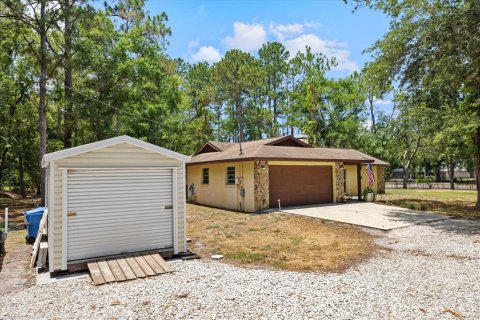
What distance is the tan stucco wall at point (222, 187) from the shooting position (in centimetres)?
1402

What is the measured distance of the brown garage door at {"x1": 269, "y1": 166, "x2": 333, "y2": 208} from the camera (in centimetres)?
1467

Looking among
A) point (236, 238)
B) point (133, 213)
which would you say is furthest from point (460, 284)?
point (133, 213)

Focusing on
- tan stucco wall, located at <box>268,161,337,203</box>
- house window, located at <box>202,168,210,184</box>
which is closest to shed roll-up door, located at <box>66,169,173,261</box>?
tan stucco wall, located at <box>268,161,337,203</box>

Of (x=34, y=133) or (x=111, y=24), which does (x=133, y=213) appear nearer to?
(x=111, y=24)

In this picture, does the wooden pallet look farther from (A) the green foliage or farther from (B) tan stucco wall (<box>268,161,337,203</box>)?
(A) the green foliage

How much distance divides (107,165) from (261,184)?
828 centimetres

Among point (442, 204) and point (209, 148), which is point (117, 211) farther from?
point (442, 204)

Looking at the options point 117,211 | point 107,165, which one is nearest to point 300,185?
point 117,211

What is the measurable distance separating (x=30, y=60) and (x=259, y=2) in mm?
14684

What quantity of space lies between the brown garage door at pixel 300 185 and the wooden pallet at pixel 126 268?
8853mm

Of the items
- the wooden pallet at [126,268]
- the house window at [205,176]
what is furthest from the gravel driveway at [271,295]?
the house window at [205,176]

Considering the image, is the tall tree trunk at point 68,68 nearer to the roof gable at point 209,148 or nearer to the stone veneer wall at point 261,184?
the roof gable at point 209,148

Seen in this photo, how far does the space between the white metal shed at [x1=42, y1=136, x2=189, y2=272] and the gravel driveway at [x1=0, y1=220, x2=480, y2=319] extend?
830 millimetres

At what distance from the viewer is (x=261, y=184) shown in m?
13.8
